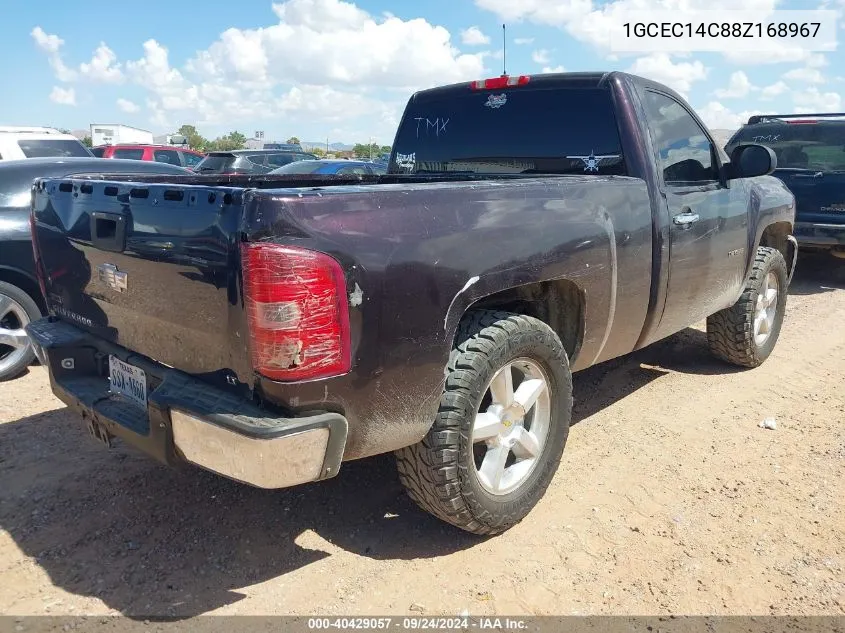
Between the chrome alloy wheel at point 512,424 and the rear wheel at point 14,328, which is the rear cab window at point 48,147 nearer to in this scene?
the rear wheel at point 14,328

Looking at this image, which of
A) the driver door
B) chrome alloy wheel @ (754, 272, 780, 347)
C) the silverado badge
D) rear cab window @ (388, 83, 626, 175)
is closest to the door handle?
the driver door

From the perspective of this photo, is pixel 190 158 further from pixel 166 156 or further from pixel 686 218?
pixel 686 218

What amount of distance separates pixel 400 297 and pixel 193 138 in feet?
222

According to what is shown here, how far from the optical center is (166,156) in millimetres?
16734

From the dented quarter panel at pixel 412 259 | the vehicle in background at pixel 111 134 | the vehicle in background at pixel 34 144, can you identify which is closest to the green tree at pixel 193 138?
the vehicle in background at pixel 111 134

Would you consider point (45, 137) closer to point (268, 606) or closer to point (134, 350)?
point (134, 350)

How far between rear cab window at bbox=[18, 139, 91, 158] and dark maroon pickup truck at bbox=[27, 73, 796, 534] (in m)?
6.54

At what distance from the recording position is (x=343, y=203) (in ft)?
7.18

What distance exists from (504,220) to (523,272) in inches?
9.1

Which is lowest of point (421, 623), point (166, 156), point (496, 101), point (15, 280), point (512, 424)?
point (421, 623)

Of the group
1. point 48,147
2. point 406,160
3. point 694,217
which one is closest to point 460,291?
point 694,217

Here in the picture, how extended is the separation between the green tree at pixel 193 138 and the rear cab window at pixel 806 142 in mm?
52405

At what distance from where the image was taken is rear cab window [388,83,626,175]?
146 inches

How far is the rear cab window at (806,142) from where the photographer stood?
8.23m
